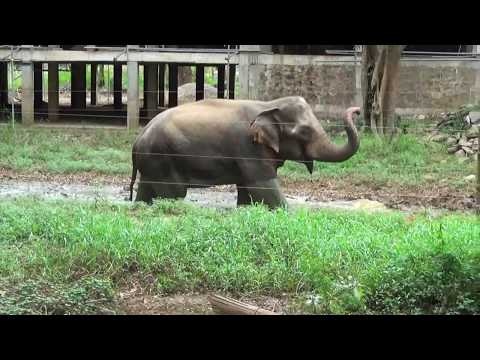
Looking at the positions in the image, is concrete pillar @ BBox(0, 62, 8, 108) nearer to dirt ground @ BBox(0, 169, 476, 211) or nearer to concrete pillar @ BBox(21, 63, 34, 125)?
concrete pillar @ BBox(21, 63, 34, 125)

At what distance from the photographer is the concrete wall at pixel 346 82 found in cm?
1695

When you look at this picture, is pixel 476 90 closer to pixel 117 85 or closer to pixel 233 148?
pixel 233 148

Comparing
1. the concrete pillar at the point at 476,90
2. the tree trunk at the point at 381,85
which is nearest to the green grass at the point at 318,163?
the tree trunk at the point at 381,85

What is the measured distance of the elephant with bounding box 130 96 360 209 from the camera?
389 inches

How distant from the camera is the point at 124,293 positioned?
651cm

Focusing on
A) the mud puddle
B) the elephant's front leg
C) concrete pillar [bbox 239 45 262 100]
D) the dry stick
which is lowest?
the mud puddle

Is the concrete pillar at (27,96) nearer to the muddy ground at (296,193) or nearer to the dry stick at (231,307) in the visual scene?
the muddy ground at (296,193)

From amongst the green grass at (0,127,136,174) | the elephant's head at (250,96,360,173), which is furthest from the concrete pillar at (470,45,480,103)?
the elephant's head at (250,96,360,173)

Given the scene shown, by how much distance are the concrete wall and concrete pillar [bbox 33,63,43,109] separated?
362 inches

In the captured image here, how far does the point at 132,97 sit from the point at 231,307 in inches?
437

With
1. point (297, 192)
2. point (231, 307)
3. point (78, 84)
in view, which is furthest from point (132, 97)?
point (231, 307)

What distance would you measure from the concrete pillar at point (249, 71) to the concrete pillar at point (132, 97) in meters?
2.26
